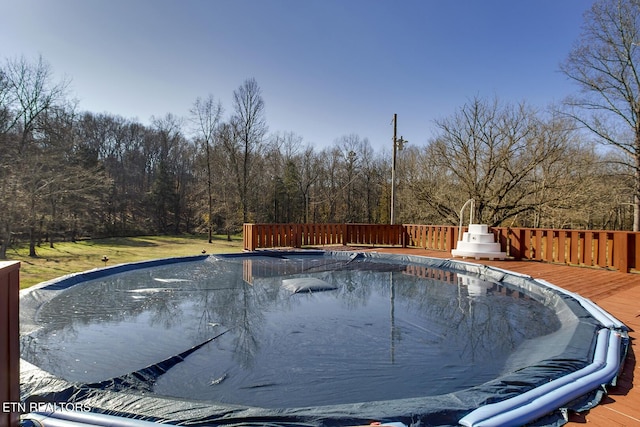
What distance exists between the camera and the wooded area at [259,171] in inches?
394

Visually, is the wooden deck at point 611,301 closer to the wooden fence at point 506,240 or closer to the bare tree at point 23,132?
the wooden fence at point 506,240

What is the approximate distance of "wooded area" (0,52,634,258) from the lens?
10.0 metres

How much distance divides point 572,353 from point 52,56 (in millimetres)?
13827

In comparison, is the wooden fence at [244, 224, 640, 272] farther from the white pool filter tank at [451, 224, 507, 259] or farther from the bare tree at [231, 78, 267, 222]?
the bare tree at [231, 78, 267, 222]

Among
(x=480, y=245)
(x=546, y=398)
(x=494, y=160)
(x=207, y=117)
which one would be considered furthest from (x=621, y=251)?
(x=207, y=117)

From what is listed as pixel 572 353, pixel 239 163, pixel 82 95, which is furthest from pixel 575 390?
pixel 239 163

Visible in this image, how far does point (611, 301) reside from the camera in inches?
141

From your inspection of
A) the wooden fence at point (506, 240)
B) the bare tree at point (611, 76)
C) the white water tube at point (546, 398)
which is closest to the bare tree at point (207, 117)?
the wooden fence at point (506, 240)

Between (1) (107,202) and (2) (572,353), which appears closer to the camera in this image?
(2) (572,353)

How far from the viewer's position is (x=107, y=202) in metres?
19.1

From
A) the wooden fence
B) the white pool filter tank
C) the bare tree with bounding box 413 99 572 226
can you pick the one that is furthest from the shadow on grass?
the white pool filter tank

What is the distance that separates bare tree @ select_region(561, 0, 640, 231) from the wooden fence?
721cm

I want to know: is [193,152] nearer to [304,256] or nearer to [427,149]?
[427,149]

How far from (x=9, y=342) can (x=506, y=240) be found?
773cm
